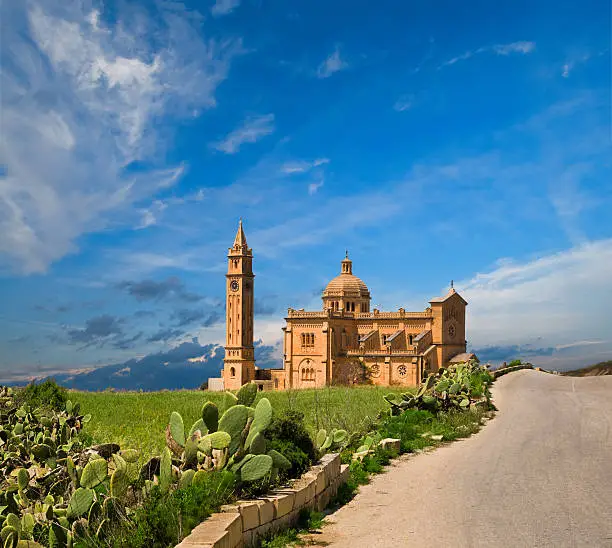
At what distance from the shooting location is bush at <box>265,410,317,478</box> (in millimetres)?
8695

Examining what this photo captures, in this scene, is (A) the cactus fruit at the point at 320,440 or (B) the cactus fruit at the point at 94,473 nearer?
(B) the cactus fruit at the point at 94,473

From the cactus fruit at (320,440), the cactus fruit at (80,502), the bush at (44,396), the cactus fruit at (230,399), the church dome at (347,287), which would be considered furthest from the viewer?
the church dome at (347,287)

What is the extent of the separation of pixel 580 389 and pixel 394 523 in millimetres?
19494

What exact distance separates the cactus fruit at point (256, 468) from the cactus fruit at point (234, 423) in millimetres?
377

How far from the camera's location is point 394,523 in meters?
8.02

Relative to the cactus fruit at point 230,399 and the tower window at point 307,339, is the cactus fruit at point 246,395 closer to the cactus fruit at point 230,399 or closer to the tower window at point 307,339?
the cactus fruit at point 230,399

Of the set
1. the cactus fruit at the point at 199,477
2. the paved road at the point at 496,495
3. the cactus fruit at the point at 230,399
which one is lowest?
the paved road at the point at 496,495

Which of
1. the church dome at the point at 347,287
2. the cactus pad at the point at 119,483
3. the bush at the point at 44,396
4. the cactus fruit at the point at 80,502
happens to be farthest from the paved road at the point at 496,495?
the church dome at the point at 347,287

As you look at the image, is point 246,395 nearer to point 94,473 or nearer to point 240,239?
point 94,473

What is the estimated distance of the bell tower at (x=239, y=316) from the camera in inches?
2366

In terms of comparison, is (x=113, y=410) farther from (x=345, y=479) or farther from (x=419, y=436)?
(x=345, y=479)

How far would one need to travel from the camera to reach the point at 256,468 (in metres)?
7.44

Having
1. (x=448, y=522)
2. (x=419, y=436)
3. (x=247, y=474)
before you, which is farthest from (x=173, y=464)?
(x=419, y=436)

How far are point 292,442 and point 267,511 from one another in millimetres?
2108
